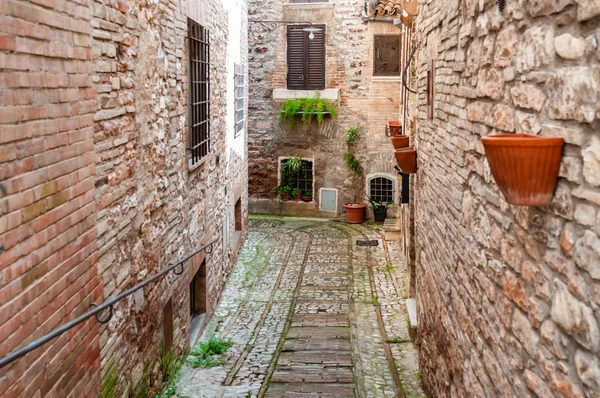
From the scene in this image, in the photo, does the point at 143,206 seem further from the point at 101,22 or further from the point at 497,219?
the point at 497,219

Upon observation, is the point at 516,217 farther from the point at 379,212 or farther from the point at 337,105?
the point at 337,105

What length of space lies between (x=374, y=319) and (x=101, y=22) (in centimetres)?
623

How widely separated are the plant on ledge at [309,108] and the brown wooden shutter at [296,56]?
0.40 metres

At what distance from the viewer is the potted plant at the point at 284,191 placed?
55.4 ft

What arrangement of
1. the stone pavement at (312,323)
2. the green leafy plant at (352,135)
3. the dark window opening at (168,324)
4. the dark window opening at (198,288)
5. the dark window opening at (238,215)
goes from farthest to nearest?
the green leafy plant at (352,135)
the dark window opening at (238,215)
the dark window opening at (198,288)
the stone pavement at (312,323)
the dark window opening at (168,324)

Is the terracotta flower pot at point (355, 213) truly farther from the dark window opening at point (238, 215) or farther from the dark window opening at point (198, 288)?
the dark window opening at point (198, 288)

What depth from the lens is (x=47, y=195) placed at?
11.7ft

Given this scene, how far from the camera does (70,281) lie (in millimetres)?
3912

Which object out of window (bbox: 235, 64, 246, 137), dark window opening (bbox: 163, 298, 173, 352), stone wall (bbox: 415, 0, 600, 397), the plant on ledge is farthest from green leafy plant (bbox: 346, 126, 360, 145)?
stone wall (bbox: 415, 0, 600, 397)

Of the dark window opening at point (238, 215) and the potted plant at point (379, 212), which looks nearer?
the dark window opening at point (238, 215)

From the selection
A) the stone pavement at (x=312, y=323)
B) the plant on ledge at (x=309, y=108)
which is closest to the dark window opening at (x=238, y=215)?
the stone pavement at (x=312, y=323)

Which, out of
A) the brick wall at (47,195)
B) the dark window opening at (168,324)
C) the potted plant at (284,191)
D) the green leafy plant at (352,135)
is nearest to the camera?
the brick wall at (47,195)

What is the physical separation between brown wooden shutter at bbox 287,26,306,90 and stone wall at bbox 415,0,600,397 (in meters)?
10.7

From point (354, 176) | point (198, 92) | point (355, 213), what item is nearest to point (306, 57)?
point (354, 176)
